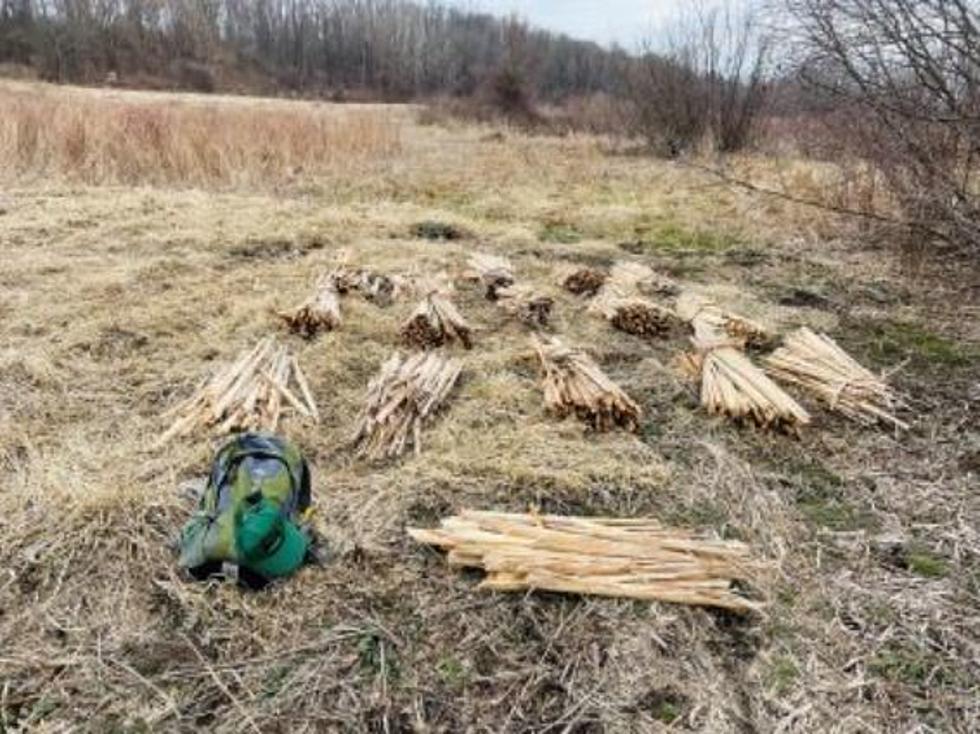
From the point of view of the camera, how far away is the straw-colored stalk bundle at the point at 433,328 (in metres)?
5.36

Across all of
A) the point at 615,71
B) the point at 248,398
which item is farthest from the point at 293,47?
the point at 248,398

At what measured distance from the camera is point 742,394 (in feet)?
14.8

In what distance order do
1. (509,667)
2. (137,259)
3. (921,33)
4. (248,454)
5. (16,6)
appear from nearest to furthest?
(509,667) → (248,454) → (921,33) → (137,259) → (16,6)

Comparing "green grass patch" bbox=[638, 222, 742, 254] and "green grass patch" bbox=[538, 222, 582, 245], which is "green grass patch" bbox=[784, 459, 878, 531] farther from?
"green grass patch" bbox=[538, 222, 582, 245]

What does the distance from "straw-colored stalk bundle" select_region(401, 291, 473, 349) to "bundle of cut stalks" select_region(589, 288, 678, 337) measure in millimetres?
1013

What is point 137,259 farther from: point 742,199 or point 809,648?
point 742,199

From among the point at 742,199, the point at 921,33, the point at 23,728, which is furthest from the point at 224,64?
the point at 23,728

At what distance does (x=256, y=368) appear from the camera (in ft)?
15.4

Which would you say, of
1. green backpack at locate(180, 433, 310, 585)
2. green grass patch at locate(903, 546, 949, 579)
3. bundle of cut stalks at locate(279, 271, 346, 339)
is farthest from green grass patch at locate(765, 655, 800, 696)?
bundle of cut stalks at locate(279, 271, 346, 339)

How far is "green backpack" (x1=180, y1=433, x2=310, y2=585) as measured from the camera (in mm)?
3057

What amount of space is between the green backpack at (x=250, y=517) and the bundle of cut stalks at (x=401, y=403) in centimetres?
68

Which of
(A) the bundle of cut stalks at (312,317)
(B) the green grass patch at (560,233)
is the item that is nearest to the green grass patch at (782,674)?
(A) the bundle of cut stalks at (312,317)

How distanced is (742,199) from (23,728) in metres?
9.87

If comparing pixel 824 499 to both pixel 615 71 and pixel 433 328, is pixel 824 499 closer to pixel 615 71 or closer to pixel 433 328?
pixel 433 328
